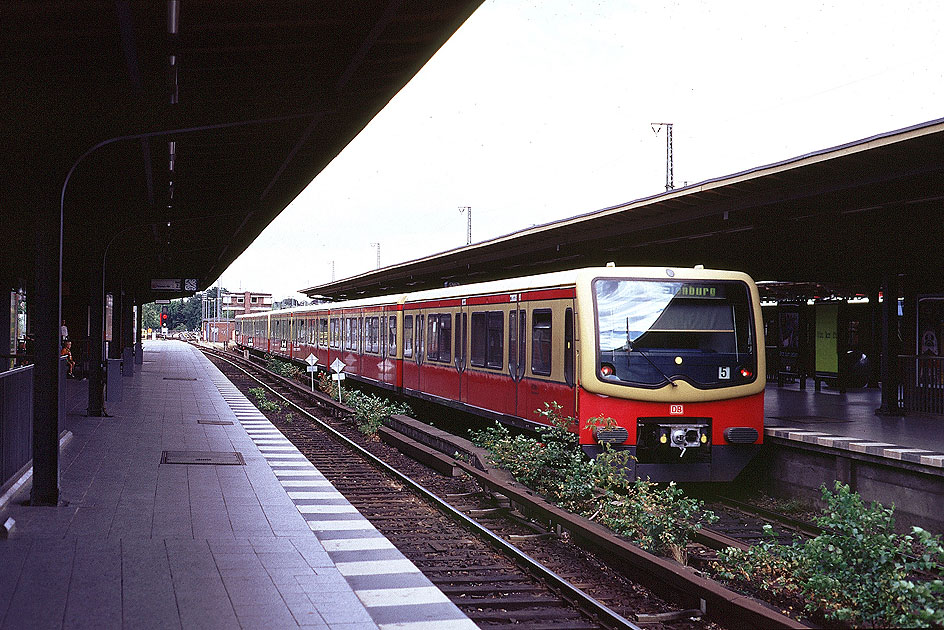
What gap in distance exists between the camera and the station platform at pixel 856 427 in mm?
9953

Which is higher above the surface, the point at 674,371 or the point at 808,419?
the point at 674,371

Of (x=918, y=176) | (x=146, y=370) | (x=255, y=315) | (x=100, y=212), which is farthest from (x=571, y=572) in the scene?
(x=255, y=315)

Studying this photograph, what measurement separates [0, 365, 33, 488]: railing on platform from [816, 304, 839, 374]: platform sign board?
16735 mm

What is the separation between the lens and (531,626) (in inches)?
231

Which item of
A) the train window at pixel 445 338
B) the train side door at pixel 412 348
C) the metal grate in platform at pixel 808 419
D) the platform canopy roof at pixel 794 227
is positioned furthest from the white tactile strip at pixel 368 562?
the metal grate in platform at pixel 808 419

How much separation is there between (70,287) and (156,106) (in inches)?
962

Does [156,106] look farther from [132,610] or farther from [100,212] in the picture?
[100,212]

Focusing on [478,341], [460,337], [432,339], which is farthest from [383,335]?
[478,341]

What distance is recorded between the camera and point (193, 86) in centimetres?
816

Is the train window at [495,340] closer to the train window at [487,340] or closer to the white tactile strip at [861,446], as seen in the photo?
the train window at [487,340]

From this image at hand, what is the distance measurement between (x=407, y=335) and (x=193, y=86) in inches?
453

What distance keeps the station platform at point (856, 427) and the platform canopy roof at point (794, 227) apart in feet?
8.52

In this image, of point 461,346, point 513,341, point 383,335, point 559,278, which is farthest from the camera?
point 383,335

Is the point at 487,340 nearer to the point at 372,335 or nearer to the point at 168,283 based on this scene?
the point at 372,335
